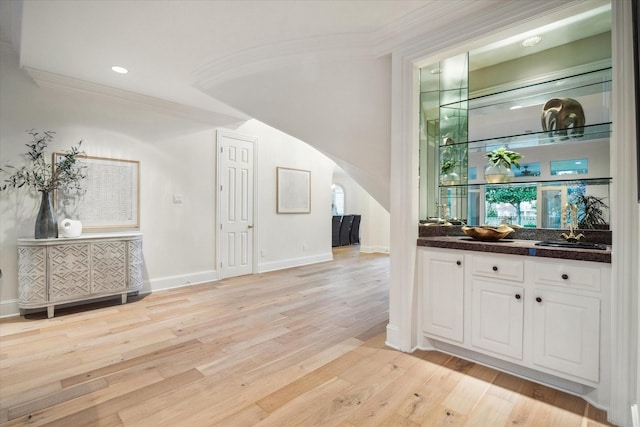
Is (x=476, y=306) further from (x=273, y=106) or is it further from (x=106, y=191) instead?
(x=106, y=191)

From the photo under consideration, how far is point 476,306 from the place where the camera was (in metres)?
2.19

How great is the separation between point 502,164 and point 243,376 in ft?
8.53

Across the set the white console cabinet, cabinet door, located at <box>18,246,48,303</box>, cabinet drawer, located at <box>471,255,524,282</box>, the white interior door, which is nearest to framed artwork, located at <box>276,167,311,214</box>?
the white interior door

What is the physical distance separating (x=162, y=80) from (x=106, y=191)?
5.04 feet

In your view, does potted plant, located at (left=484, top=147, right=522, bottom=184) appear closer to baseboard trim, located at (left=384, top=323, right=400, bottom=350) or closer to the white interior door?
baseboard trim, located at (left=384, top=323, right=400, bottom=350)

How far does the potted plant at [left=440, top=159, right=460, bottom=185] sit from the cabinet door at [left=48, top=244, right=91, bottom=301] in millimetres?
3808

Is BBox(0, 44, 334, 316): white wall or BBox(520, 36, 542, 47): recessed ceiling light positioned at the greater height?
BBox(520, 36, 542, 47): recessed ceiling light

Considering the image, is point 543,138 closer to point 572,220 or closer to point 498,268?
point 572,220

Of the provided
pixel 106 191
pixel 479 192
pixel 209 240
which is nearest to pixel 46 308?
pixel 106 191

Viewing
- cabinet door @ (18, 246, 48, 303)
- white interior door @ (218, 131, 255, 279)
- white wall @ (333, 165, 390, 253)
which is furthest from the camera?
white wall @ (333, 165, 390, 253)

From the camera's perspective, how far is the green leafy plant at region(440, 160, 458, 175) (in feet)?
9.45

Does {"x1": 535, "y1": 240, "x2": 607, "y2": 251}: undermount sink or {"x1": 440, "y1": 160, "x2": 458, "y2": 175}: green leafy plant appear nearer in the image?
{"x1": 535, "y1": 240, "x2": 607, "y2": 251}: undermount sink

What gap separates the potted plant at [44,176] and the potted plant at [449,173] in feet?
13.1

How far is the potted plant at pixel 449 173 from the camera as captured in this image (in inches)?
113
